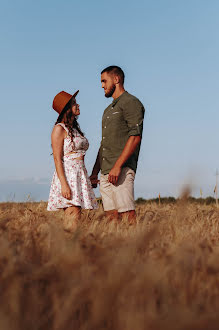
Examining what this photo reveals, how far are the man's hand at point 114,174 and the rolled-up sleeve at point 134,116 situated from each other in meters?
0.40

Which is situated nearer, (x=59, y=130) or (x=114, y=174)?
(x=114, y=174)

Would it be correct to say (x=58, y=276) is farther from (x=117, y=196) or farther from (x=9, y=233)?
(x=117, y=196)

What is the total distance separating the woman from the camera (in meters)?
4.27

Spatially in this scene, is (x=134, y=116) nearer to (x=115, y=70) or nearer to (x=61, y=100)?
(x=115, y=70)

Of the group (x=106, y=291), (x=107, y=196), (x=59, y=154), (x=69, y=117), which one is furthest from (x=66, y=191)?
(x=106, y=291)

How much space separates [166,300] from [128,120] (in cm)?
304

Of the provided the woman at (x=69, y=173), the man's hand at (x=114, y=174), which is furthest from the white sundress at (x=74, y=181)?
the man's hand at (x=114, y=174)

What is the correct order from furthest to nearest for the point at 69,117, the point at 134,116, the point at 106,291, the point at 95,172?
1. the point at 95,172
2. the point at 69,117
3. the point at 134,116
4. the point at 106,291

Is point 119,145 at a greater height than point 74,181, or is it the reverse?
point 119,145

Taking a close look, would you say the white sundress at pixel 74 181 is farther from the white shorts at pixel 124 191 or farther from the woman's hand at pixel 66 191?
the white shorts at pixel 124 191

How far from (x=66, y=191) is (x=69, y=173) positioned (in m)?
0.24

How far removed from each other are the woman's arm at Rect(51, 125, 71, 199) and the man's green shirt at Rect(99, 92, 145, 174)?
519 mm

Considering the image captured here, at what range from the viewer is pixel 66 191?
13.8 ft

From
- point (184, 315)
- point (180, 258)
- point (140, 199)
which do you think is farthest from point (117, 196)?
point (140, 199)
